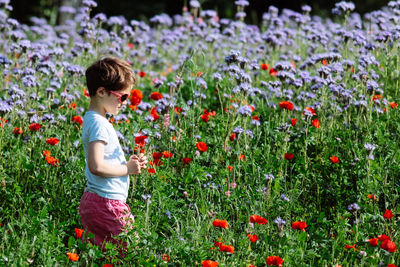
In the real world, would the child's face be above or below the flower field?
above

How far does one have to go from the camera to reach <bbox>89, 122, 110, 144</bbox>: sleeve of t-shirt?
134 inches

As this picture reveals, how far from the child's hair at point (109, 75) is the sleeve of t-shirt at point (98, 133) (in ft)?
0.90

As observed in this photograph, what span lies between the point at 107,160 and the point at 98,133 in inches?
7.8

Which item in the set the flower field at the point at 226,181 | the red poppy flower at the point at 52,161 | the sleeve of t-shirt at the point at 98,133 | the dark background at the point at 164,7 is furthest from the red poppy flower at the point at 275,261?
the dark background at the point at 164,7

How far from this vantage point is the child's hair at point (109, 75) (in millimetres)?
3527

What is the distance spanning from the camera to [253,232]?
3.74 m

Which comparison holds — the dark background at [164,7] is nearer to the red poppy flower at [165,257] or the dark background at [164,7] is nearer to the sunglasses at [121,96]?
the sunglasses at [121,96]

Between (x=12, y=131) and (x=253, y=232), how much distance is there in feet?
8.37

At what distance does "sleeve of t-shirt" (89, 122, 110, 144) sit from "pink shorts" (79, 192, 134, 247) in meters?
0.40

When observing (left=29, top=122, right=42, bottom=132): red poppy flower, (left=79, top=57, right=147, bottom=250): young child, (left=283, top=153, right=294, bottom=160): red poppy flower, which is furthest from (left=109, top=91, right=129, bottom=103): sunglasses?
(left=283, top=153, right=294, bottom=160): red poppy flower

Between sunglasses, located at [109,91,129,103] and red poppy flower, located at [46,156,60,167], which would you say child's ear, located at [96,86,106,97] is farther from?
red poppy flower, located at [46,156,60,167]

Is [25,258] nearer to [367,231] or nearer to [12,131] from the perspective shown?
[12,131]

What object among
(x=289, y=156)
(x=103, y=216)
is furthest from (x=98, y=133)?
(x=289, y=156)

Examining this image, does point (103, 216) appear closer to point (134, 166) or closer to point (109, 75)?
point (134, 166)
